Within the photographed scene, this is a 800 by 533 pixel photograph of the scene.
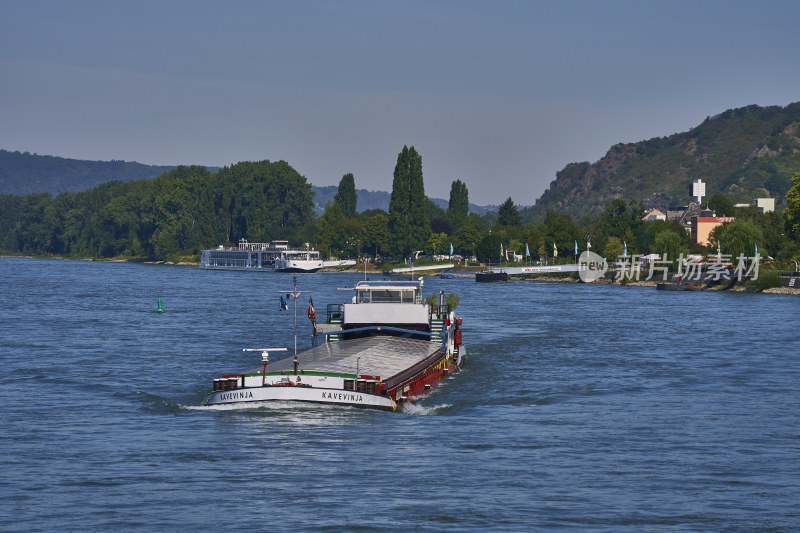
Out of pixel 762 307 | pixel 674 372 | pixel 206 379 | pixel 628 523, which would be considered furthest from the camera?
pixel 762 307

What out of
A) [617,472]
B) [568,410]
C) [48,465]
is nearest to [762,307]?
[568,410]

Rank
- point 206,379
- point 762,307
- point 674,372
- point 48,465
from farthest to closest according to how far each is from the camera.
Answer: point 762,307 < point 674,372 < point 206,379 < point 48,465

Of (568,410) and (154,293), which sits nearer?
(568,410)

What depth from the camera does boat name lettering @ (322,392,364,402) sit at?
128 feet

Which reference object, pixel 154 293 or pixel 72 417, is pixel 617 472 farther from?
pixel 154 293

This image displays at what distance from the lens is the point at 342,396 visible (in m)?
39.1

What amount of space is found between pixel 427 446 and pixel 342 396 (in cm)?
509

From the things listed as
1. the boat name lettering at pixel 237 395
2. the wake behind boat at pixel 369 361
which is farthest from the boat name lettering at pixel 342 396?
the boat name lettering at pixel 237 395

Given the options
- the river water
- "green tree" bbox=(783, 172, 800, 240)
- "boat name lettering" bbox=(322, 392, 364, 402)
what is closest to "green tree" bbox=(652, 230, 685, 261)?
"green tree" bbox=(783, 172, 800, 240)

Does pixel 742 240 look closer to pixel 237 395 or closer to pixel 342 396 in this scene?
pixel 342 396

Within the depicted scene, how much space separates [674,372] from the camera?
189ft

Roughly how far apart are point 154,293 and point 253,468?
356 ft

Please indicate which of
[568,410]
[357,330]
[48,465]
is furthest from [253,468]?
[357,330]

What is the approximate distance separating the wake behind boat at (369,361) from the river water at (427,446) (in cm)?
91
